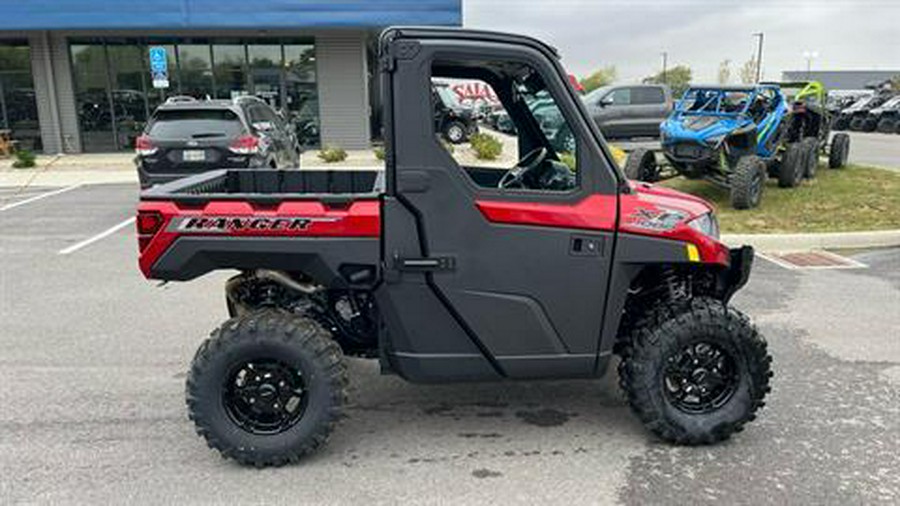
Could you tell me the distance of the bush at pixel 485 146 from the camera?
1391 cm

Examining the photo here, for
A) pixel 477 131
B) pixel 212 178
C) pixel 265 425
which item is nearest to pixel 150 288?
pixel 212 178

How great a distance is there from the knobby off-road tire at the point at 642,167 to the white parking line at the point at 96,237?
782cm

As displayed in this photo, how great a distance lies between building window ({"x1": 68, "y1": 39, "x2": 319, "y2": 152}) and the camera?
795 inches

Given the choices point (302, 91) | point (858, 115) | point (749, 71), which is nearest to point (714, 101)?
point (302, 91)

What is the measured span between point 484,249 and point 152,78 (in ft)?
61.4

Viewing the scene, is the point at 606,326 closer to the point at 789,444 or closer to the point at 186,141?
the point at 789,444

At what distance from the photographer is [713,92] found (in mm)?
11688

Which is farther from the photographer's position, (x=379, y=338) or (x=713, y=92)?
(x=713, y=92)

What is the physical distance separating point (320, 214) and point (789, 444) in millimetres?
2755

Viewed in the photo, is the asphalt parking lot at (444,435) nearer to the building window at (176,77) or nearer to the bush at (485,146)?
the bush at (485,146)

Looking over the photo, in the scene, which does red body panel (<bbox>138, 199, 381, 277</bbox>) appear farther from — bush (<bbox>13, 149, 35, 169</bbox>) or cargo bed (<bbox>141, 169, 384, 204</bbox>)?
bush (<bbox>13, 149, 35, 169</bbox>)

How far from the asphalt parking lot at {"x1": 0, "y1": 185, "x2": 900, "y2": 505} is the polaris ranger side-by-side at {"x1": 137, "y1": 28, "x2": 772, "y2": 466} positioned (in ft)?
0.82

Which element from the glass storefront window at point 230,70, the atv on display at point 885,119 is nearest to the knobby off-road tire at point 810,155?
the glass storefront window at point 230,70

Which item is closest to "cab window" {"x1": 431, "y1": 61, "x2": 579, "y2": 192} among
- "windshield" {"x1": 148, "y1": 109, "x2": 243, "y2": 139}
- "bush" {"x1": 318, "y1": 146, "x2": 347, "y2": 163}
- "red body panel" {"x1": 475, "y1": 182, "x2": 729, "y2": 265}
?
"red body panel" {"x1": 475, "y1": 182, "x2": 729, "y2": 265}
